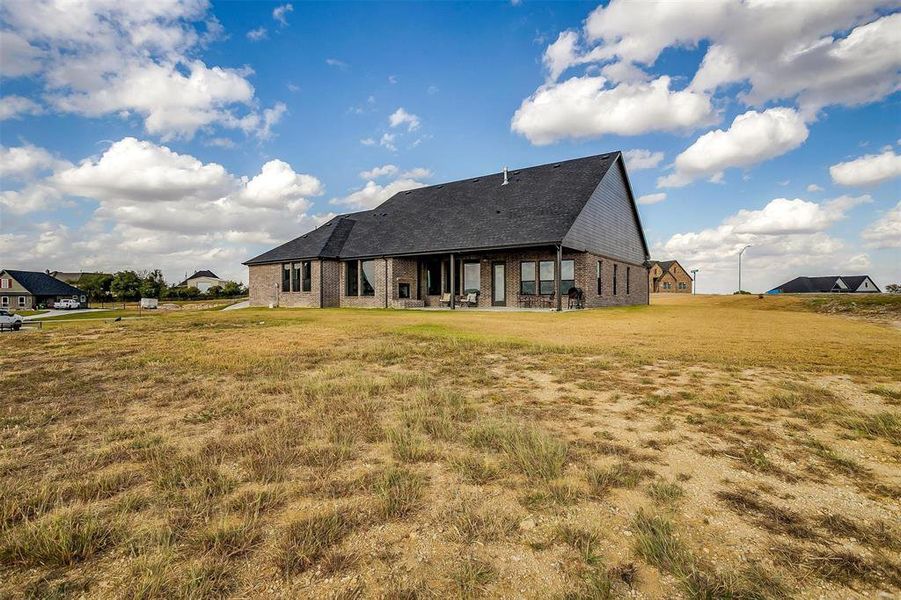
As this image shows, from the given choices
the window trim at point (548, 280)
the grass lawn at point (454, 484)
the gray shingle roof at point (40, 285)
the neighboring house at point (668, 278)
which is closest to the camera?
the grass lawn at point (454, 484)

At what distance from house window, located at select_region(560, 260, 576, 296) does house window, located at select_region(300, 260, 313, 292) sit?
15.6 metres

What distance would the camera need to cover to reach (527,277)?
21203 millimetres

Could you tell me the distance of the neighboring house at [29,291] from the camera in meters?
55.5

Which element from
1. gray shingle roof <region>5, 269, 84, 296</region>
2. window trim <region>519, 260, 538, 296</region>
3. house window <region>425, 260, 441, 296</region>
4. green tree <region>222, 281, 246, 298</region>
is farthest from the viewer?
gray shingle roof <region>5, 269, 84, 296</region>

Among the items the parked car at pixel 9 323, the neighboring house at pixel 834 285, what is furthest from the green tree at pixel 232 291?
the neighboring house at pixel 834 285

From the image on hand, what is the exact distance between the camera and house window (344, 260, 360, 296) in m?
26.2

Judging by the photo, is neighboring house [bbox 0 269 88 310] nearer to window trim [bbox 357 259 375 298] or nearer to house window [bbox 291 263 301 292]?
house window [bbox 291 263 301 292]

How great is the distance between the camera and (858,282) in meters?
68.6

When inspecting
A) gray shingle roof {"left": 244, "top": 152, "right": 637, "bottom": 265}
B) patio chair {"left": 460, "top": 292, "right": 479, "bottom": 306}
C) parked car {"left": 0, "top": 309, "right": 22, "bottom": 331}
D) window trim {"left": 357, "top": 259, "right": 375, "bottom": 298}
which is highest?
gray shingle roof {"left": 244, "top": 152, "right": 637, "bottom": 265}

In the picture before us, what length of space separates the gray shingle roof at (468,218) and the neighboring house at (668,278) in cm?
4999

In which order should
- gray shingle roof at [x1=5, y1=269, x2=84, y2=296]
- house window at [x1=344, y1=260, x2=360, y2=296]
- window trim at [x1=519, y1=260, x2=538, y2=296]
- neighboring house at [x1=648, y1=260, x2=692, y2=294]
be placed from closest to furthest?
window trim at [x1=519, y1=260, x2=538, y2=296]
house window at [x1=344, y1=260, x2=360, y2=296]
gray shingle roof at [x1=5, y1=269, x2=84, y2=296]
neighboring house at [x1=648, y1=260, x2=692, y2=294]

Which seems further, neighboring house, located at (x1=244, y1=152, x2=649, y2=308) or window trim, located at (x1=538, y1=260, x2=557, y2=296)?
neighboring house, located at (x1=244, y1=152, x2=649, y2=308)

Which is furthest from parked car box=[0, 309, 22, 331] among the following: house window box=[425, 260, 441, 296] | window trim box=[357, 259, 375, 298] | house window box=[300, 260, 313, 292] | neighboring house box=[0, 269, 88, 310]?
neighboring house box=[0, 269, 88, 310]

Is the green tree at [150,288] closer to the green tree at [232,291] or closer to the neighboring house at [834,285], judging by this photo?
the green tree at [232,291]
